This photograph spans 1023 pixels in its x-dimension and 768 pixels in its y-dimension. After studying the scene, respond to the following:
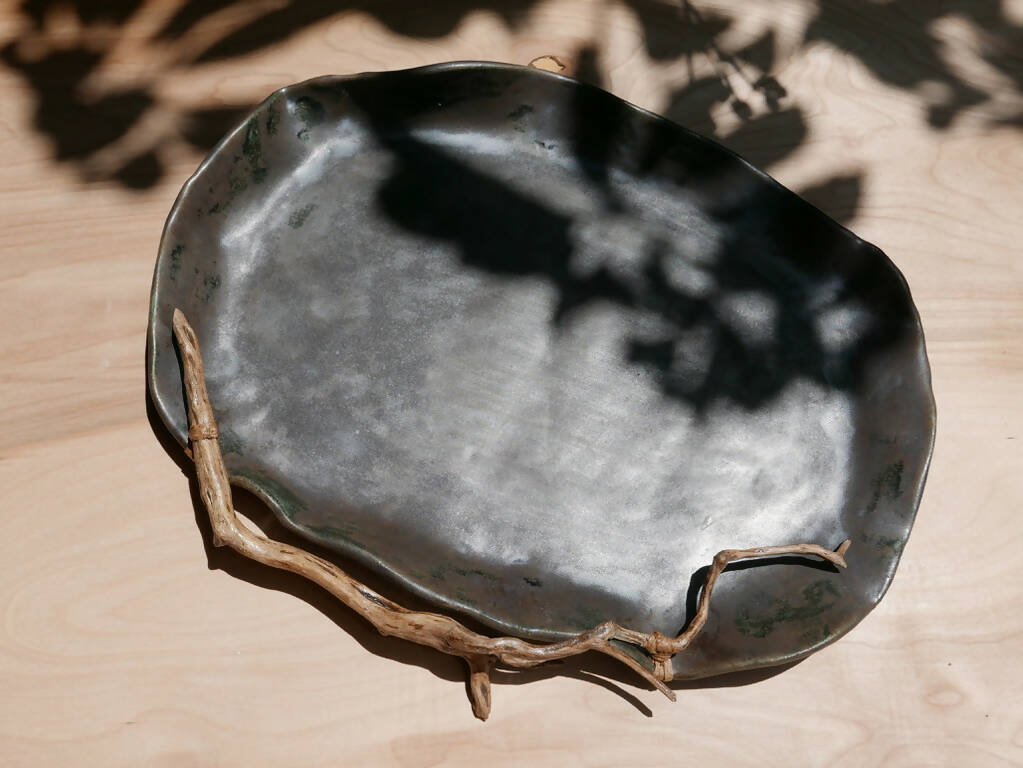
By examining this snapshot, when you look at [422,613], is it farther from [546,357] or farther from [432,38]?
[432,38]

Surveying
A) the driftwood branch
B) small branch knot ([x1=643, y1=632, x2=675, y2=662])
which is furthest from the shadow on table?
small branch knot ([x1=643, y1=632, x2=675, y2=662])

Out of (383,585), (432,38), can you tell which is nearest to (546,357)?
(383,585)

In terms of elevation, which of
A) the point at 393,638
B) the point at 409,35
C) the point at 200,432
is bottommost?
the point at 393,638

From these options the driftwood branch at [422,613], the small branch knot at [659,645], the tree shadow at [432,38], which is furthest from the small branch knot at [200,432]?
the small branch knot at [659,645]

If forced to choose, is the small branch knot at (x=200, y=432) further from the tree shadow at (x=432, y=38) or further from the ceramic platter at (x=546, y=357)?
the tree shadow at (x=432, y=38)

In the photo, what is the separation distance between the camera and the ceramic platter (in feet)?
3.83

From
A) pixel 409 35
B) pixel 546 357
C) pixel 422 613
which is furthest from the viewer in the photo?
pixel 409 35

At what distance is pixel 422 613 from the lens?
1097mm

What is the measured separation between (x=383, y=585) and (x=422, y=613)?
3.1 inches

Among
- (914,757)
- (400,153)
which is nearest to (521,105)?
(400,153)

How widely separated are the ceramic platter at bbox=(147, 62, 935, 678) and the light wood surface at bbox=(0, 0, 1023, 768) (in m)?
0.09

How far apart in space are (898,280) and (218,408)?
821 mm

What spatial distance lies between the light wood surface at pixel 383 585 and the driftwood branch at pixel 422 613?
0.05 metres

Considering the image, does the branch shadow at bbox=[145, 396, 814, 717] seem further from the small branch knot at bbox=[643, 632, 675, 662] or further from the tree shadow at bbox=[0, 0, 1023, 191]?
the tree shadow at bbox=[0, 0, 1023, 191]
